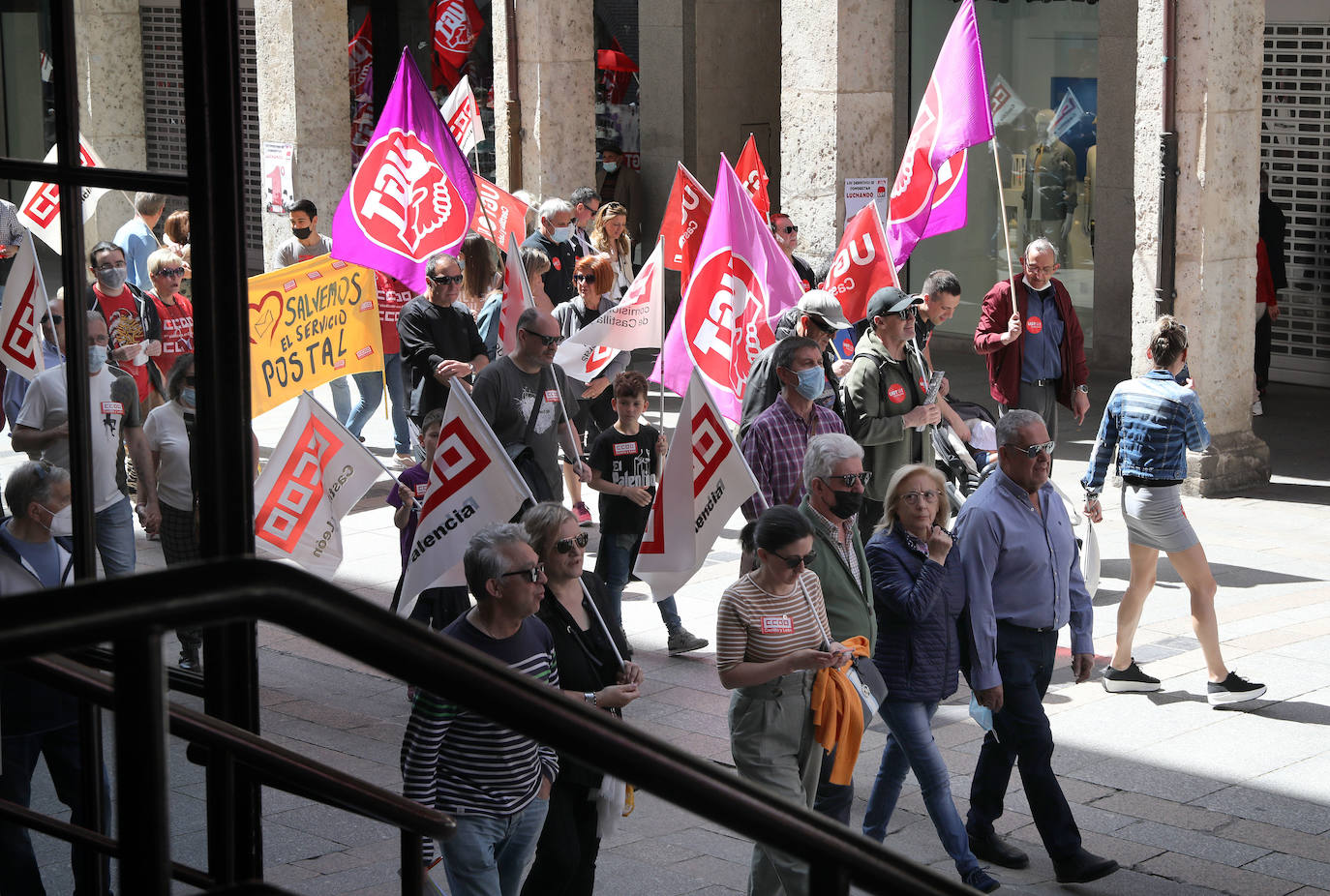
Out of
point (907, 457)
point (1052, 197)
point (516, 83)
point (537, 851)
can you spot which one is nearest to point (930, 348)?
point (1052, 197)

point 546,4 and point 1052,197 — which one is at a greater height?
point 546,4

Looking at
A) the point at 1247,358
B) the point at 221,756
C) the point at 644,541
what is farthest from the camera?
the point at 1247,358

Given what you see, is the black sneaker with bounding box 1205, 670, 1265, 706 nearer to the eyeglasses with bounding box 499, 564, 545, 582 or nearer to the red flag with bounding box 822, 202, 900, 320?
the red flag with bounding box 822, 202, 900, 320

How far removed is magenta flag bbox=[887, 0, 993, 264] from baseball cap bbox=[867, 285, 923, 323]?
2.16 m

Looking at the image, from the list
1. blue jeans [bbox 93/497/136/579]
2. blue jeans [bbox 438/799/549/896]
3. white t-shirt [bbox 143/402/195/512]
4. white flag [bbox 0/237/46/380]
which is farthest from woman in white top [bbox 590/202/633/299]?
blue jeans [bbox 438/799/549/896]

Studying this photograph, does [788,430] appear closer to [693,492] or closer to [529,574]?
[693,492]

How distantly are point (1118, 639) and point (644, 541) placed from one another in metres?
2.55

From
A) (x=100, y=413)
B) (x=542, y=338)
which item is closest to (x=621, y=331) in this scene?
(x=542, y=338)

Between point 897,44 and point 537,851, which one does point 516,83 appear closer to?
point 897,44

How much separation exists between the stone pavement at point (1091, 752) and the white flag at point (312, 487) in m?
1.04

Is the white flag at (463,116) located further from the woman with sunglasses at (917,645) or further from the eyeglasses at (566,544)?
the eyeglasses at (566,544)

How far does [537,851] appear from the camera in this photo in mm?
5203

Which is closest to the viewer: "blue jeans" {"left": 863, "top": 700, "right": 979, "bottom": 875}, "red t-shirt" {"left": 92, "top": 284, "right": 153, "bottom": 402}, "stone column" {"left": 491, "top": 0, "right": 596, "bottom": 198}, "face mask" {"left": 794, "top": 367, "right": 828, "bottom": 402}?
"blue jeans" {"left": 863, "top": 700, "right": 979, "bottom": 875}

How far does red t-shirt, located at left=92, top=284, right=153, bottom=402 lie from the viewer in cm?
1049
